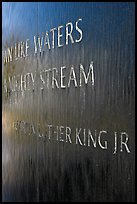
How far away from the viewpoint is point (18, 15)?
194 inches

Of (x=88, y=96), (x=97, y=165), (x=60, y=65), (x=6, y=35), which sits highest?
(x=6, y=35)

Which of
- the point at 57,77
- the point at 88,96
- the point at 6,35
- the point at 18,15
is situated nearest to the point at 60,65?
the point at 57,77

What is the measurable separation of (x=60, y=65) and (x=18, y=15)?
1.56 meters

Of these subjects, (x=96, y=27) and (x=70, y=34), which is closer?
(x=96, y=27)

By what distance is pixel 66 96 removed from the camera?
11.2 ft

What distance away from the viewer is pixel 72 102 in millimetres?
3324

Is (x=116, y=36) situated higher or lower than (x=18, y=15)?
lower

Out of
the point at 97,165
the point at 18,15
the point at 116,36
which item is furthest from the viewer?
the point at 18,15

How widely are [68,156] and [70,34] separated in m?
0.87

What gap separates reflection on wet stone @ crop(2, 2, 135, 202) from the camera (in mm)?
2635

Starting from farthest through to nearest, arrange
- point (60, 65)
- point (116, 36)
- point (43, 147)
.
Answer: point (43, 147) < point (60, 65) < point (116, 36)

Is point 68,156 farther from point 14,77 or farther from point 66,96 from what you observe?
point 14,77

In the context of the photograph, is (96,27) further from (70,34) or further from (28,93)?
(28,93)

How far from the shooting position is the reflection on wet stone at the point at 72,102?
2635 mm
